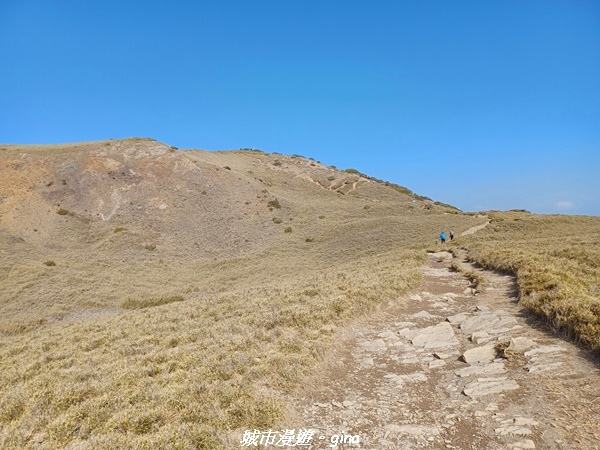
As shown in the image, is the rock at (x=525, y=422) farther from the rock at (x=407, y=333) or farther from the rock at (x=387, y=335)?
the rock at (x=387, y=335)

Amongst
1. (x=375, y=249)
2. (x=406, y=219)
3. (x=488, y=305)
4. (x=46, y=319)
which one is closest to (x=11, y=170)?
(x=46, y=319)

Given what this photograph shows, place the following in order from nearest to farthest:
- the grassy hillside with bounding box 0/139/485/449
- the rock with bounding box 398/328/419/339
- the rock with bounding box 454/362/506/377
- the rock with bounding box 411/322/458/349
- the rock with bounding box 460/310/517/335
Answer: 1. the grassy hillside with bounding box 0/139/485/449
2. the rock with bounding box 454/362/506/377
3. the rock with bounding box 411/322/458/349
4. the rock with bounding box 460/310/517/335
5. the rock with bounding box 398/328/419/339

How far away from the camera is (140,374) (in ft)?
28.9

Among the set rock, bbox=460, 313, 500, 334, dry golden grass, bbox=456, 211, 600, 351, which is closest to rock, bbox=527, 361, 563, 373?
dry golden grass, bbox=456, 211, 600, 351

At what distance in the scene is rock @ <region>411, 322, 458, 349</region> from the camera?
30.9 ft

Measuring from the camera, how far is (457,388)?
7.01 m

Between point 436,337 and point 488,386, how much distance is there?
3047 millimetres

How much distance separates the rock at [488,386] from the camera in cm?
667

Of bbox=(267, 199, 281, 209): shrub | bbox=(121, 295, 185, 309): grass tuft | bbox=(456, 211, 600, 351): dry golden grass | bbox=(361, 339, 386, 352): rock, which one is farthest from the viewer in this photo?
bbox=(267, 199, 281, 209): shrub

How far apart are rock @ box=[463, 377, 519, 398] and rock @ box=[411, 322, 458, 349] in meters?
2.19

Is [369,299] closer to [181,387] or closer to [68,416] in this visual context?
[181,387]

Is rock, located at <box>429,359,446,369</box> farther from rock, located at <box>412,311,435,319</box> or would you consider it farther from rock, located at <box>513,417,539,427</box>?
rock, located at <box>412,311,435,319</box>

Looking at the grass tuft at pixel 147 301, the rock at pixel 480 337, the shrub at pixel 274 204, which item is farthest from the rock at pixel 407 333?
the shrub at pixel 274 204

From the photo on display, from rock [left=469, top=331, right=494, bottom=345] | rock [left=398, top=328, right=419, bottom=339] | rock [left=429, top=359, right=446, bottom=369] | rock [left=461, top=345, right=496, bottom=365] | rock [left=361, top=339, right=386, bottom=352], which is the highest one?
rock [left=469, top=331, right=494, bottom=345]
